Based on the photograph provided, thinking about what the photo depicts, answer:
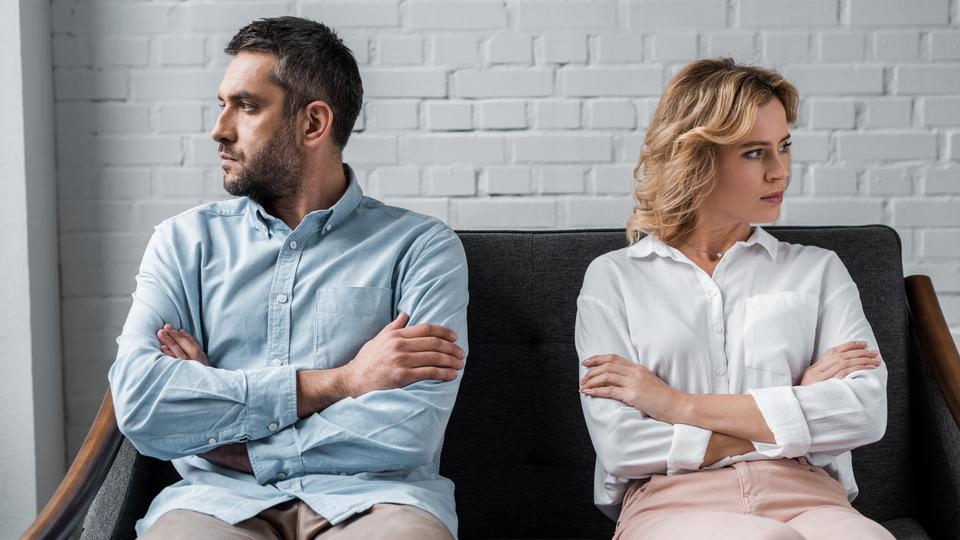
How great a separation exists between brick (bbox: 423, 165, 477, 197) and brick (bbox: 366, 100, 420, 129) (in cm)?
14

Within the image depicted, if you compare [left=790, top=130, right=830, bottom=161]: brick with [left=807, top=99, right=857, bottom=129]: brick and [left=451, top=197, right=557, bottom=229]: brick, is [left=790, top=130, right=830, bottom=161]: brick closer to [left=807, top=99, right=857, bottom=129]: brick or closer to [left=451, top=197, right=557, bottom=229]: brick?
[left=807, top=99, right=857, bottom=129]: brick

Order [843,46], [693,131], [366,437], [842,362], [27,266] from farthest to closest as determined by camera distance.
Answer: [843,46] → [27,266] → [693,131] → [842,362] → [366,437]

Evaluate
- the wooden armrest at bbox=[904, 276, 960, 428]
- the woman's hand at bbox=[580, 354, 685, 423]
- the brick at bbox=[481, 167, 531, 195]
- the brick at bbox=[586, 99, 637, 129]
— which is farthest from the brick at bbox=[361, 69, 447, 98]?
the wooden armrest at bbox=[904, 276, 960, 428]

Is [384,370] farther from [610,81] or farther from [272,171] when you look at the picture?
[610,81]

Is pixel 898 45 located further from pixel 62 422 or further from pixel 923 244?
pixel 62 422

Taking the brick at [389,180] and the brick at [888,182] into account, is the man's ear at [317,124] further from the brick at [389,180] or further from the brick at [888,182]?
the brick at [888,182]

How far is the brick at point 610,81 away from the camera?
2.37 m

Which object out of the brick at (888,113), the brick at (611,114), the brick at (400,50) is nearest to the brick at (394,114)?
the brick at (400,50)

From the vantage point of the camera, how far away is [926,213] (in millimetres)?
2383

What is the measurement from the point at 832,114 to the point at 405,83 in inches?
44.4

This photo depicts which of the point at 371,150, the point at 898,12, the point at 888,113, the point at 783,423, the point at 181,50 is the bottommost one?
the point at 783,423

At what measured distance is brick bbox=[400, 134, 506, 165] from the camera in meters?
2.39

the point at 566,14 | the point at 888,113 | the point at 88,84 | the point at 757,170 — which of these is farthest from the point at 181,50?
the point at 888,113

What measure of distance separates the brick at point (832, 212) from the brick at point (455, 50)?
917mm
